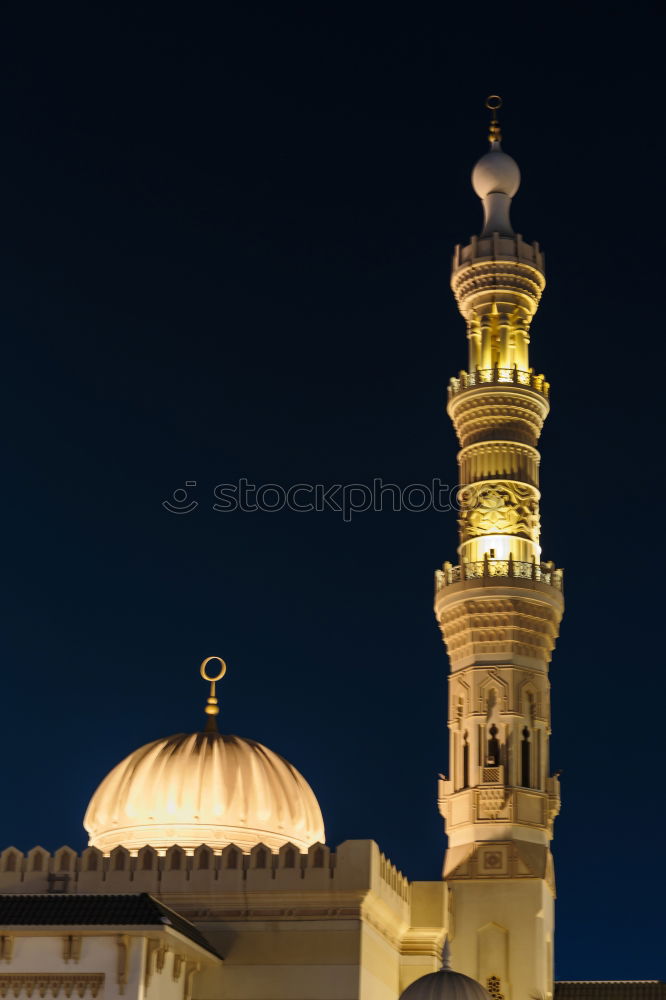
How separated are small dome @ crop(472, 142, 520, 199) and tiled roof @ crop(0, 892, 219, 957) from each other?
21280 mm

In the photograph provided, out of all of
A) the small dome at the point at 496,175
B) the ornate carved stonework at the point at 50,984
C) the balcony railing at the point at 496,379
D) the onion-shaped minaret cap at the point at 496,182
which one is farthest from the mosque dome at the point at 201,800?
the small dome at the point at 496,175

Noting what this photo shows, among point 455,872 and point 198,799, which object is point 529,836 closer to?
point 455,872

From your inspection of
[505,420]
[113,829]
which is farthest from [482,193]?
[113,829]

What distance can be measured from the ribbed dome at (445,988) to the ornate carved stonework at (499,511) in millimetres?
11187

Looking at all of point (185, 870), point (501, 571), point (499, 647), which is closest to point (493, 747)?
point (499, 647)

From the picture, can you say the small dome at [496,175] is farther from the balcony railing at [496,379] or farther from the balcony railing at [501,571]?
the balcony railing at [501,571]

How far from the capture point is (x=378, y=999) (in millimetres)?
26859

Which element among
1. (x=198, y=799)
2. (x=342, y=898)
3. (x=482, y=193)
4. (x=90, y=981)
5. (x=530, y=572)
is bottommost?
(x=90, y=981)

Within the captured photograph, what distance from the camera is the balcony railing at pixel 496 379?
117 feet

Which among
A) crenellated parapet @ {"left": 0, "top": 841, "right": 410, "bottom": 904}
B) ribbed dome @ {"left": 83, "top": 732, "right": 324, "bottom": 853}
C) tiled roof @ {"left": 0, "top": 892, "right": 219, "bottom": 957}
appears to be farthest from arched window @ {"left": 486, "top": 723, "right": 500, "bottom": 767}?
tiled roof @ {"left": 0, "top": 892, "right": 219, "bottom": 957}

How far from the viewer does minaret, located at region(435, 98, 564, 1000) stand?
101 ft

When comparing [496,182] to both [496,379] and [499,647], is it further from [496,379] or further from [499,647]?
[499,647]

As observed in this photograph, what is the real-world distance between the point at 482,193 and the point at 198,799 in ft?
57.5

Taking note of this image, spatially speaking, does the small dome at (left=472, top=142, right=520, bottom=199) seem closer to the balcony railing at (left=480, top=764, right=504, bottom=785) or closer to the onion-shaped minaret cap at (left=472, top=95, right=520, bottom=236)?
the onion-shaped minaret cap at (left=472, top=95, right=520, bottom=236)
